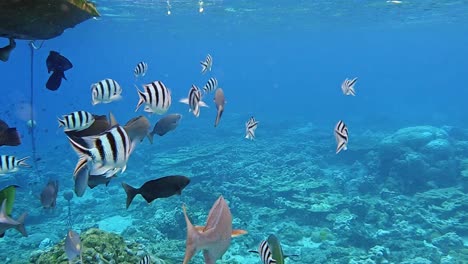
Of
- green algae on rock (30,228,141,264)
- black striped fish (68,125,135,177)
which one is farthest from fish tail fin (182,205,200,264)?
green algae on rock (30,228,141,264)

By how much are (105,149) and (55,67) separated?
326cm

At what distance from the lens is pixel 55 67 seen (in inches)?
213

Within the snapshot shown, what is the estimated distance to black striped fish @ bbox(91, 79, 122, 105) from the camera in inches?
261

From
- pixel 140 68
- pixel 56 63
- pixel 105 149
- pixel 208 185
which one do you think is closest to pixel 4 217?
pixel 105 149

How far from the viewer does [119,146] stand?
2.91 metres

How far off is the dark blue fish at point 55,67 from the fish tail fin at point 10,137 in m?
1.90

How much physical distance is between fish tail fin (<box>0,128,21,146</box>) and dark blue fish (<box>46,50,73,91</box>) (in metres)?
1.90

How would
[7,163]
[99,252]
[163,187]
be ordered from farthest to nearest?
[99,252]
[7,163]
[163,187]

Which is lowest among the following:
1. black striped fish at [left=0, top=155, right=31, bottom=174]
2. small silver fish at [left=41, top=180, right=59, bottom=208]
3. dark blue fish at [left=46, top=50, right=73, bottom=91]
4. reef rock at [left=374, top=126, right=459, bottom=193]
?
reef rock at [left=374, top=126, right=459, bottom=193]

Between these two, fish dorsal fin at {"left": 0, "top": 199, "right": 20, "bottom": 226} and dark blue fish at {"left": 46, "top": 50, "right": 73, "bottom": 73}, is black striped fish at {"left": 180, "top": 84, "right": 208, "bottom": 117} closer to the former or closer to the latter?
dark blue fish at {"left": 46, "top": 50, "right": 73, "bottom": 73}

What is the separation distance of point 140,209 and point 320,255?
8966 millimetres

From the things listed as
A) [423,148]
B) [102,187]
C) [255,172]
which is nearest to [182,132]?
[102,187]

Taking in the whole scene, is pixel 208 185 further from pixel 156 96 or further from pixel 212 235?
pixel 212 235

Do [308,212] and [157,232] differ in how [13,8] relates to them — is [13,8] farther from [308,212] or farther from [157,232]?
[308,212]
